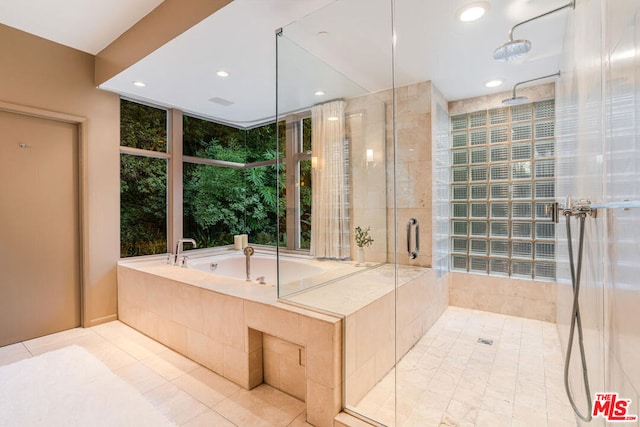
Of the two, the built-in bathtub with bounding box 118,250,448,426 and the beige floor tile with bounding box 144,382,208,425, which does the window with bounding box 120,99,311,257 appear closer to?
the built-in bathtub with bounding box 118,250,448,426

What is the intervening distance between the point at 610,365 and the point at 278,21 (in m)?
2.56

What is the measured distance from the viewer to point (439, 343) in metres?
2.51

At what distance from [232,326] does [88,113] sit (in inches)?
108

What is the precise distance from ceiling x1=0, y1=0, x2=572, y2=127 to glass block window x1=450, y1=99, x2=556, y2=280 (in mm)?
409

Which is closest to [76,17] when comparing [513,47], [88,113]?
[88,113]

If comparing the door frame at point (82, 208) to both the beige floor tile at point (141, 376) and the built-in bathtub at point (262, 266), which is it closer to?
the built-in bathtub at point (262, 266)

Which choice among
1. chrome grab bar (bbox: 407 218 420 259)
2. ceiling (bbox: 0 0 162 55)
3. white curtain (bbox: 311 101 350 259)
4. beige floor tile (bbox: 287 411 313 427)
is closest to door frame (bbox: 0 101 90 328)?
ceiling (bbox: 0 0 162 55)

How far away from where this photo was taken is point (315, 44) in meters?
2.36

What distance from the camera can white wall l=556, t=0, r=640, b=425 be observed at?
0.79 m

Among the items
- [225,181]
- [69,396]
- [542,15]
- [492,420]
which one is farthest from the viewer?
[225,181]

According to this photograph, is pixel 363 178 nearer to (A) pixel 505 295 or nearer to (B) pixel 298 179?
(B) pixel 298 179

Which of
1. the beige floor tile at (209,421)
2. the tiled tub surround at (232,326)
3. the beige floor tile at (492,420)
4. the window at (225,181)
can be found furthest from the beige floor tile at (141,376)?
the beige floor tile at (492,420)

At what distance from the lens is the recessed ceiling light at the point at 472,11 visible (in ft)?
6.25

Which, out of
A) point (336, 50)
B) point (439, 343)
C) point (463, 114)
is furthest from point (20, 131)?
point (463, 114)
